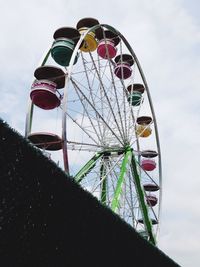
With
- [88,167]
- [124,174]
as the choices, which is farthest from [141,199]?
[88,167]

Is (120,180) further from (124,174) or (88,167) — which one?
(88,167)

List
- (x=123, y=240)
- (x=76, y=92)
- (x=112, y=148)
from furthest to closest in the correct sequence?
(x=112, y=148)
(x=76, y=92)
(x=123, y=240)

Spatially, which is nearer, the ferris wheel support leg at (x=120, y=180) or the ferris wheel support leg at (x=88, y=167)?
the ferris wheel support leg at (x=120, y=180)

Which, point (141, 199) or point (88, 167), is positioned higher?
point (88, 167)

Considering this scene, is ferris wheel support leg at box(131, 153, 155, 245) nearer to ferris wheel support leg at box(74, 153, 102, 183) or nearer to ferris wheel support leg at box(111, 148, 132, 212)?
ferris wheel support leg at box(111, 148, 132, 212)

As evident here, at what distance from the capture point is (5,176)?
19.5ft

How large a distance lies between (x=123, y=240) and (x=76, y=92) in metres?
7.74

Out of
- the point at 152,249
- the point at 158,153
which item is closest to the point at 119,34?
the point at 158,153

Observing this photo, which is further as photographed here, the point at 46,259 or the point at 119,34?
the point at 119,34

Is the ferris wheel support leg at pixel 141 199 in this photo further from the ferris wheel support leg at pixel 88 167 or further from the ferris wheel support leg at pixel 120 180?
the ferris wheel support leg at pixel 88 167

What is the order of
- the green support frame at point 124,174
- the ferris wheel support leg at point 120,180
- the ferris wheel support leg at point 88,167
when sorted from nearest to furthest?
the ferris wheel support leg at point 120,180 < the green support frame at point 124,174 < the ferris wheel support leg at point 88,167

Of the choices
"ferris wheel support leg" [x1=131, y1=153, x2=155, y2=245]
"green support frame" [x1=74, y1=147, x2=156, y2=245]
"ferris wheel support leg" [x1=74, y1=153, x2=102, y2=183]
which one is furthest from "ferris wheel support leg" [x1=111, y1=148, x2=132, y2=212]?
"ferris wheel support leg" [x1=74, y1=153, x2=102, y2=183]

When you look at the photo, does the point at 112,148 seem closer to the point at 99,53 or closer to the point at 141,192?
the point at 141,192

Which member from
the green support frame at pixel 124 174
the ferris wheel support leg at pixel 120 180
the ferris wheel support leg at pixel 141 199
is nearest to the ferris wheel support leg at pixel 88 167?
the green support frame at pixel 124 174
